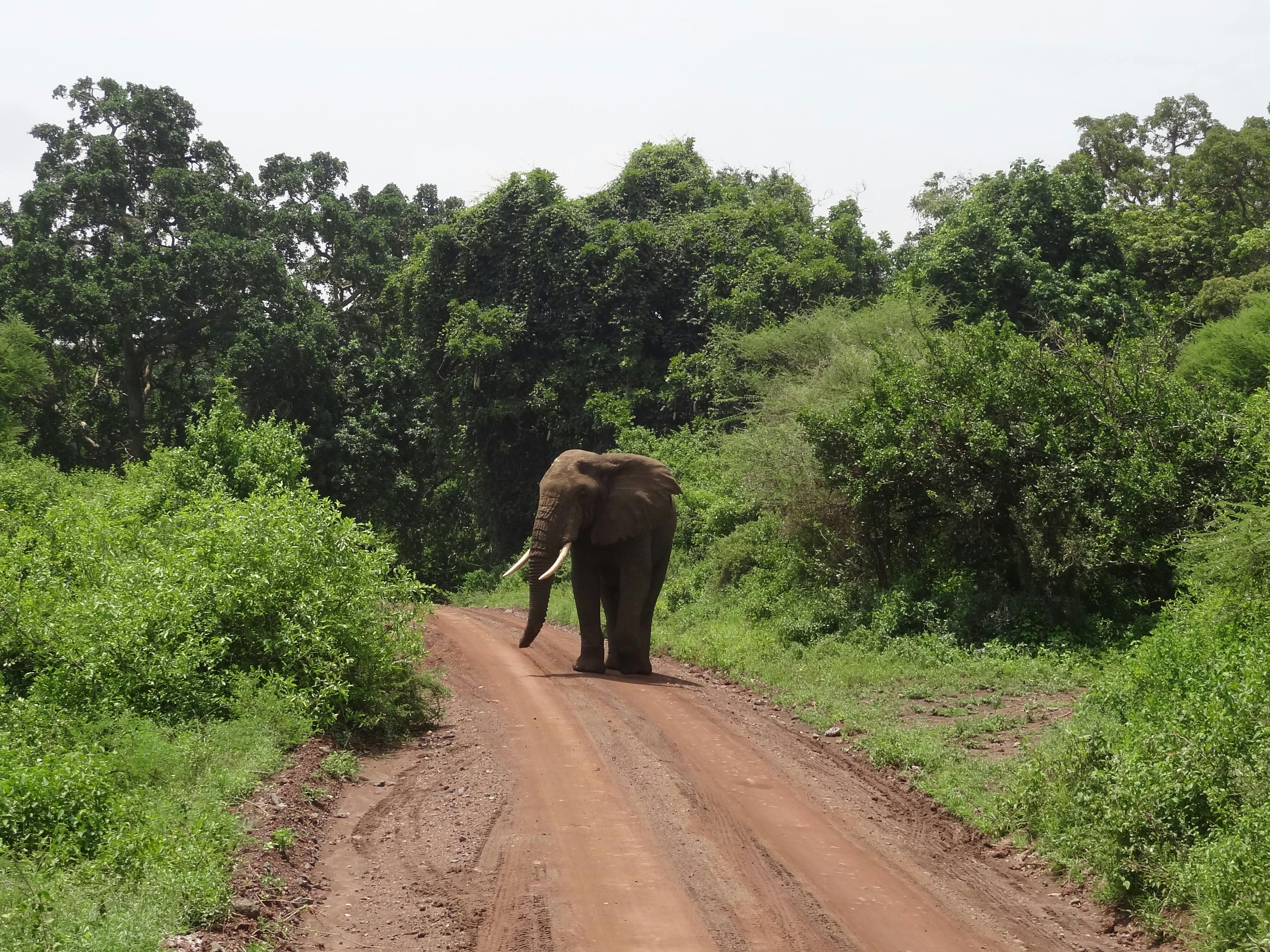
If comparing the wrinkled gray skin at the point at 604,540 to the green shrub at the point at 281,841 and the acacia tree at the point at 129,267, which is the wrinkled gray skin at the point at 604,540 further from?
the acacia tree at the point at 129,267

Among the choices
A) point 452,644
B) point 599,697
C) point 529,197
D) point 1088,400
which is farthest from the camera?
point 529,197

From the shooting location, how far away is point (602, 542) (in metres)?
16.8

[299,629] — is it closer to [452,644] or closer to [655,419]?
[452,644]

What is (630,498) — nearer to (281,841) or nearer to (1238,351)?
(281,841)

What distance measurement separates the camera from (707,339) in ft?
108

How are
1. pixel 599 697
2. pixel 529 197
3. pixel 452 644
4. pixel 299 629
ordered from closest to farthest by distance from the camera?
pixel 299 629 → pixel 599 697 → pixel 452 644 → pixel 529 197

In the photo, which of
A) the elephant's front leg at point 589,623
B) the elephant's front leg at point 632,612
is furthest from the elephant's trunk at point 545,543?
the elephant's front leg at point 632,612

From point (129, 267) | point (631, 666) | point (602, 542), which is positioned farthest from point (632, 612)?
point (129, 267)

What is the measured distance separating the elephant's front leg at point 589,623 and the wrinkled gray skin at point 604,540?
11mm

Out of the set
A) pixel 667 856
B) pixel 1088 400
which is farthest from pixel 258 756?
pixel 1088 400

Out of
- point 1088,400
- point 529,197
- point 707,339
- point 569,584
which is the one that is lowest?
point 569,584

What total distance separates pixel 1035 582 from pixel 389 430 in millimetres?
25586

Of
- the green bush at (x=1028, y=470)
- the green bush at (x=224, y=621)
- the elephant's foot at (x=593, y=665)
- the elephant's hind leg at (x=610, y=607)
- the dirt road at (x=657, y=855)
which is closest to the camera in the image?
the dirt road at (x=657, y=855)

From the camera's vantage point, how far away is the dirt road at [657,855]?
6988 mm
